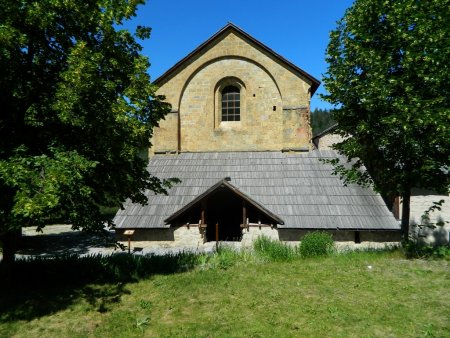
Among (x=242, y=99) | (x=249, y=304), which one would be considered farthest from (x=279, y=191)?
(x=249, y=304)

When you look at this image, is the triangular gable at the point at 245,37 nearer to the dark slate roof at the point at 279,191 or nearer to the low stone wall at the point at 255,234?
the dark slate roof at the point at 279,191

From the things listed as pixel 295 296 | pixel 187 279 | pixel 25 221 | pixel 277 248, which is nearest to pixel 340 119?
pixel 277 248

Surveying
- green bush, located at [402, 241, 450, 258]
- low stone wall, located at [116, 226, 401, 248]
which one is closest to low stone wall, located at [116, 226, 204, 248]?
low stone wall, located at [116, 226, 401, 248]

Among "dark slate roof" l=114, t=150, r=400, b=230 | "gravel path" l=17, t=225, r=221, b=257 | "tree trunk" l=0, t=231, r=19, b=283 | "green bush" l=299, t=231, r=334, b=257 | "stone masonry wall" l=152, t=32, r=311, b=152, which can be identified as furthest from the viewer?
"stone masonry wall" l=152, t=32, r=311, b=152

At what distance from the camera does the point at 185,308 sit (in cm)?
769

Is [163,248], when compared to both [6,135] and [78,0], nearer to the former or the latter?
[6,135]

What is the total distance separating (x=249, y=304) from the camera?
7.67m

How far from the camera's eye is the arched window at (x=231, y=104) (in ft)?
69.3

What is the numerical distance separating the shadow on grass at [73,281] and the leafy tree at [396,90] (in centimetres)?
726

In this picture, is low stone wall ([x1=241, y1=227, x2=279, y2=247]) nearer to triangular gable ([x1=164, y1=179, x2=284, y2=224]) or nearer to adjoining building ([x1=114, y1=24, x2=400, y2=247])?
adjoining building ([x1=114, y1=24, x2=400, y2=247])

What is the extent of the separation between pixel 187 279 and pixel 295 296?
309 centimetres

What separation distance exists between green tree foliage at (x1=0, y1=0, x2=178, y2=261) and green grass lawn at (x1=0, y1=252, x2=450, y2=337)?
193cm

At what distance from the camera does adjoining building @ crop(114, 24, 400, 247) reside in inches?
581

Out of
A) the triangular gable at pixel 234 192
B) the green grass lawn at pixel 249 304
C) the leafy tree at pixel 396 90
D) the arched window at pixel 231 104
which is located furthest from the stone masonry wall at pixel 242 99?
the green grass lawn at pixel 249 304
